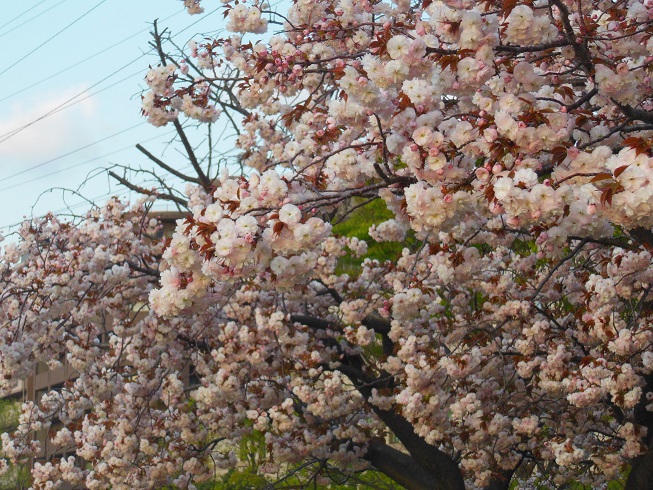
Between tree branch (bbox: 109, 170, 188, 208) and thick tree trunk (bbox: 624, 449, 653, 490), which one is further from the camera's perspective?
tree branch (bbox: 109, 170, 188, 208)

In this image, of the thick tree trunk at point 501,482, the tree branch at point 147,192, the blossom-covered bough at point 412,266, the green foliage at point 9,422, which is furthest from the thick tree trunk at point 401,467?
the green foliage at point 9,422

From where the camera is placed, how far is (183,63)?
8.22m

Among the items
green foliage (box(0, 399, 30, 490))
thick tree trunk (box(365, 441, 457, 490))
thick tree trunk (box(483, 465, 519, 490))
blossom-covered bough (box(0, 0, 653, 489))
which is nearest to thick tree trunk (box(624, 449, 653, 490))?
blossom-covered bough (box(0, 0, 653, 489))

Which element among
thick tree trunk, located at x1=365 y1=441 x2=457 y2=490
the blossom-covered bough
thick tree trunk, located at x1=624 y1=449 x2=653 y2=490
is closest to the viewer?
the blossom-covered bough

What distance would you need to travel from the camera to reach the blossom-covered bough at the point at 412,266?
12.3 feet

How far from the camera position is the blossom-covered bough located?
3750 mm

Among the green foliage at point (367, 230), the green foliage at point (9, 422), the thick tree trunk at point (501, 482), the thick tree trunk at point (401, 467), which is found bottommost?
the green foliage at point (9, 422)

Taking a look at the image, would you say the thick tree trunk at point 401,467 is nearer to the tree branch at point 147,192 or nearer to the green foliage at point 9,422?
the tree branch at point 147,192

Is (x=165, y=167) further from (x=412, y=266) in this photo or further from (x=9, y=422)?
(x=9, y=422)

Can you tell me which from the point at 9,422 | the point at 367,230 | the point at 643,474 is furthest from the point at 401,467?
the point at 9,422

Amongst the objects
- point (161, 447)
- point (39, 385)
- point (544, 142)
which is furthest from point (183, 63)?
point (39, 385)

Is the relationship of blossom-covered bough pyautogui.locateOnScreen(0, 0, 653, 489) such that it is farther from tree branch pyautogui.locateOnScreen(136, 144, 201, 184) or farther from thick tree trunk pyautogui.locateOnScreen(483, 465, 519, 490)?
tree branch pyautogui.locateOnScreen(136, 144, 201, 184)

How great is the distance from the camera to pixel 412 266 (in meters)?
6.52

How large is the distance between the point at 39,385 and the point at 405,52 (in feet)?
94.4
